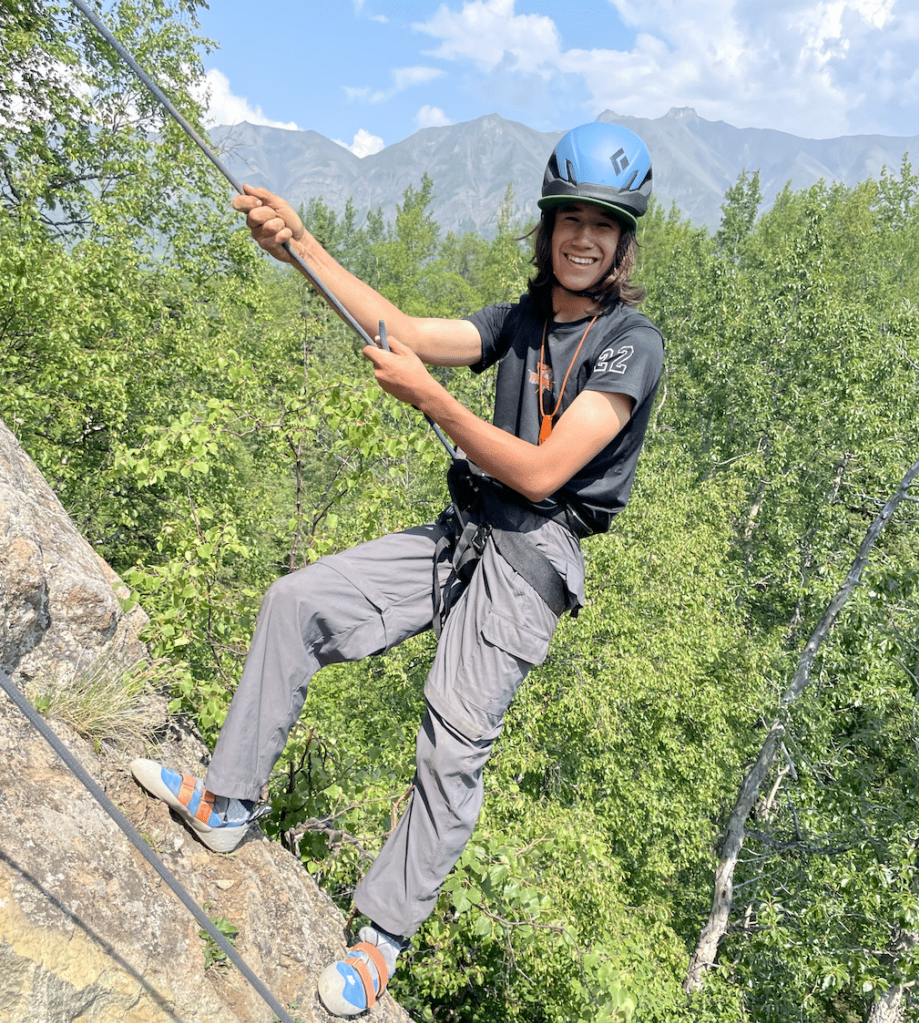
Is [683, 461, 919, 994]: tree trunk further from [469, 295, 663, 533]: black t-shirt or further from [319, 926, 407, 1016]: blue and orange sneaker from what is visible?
[319, 926, 407, 1016]: blue and orange sneaker

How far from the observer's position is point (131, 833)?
6.35ft

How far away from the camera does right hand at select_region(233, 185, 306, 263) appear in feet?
8.54

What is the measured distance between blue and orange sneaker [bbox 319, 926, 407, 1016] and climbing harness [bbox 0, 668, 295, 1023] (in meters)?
0.17

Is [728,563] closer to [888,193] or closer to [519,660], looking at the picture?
[519,660]

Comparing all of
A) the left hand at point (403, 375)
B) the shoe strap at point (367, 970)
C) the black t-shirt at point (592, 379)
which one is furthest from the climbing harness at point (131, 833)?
the black t-shirt at point (592, 379)

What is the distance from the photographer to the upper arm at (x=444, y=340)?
288 centimetres

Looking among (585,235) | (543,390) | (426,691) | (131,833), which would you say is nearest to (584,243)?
(585,235)

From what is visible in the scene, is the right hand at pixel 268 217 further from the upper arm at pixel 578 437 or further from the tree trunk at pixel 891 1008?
the tree trunk at pixel 891 1008

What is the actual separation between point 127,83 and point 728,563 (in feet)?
51.7

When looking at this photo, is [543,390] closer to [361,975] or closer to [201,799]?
[201,799]

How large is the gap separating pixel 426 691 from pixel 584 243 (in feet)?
5.44

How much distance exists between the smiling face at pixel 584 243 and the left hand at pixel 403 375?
69 cm

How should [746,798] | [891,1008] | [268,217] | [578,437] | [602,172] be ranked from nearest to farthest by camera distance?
[578,437] < [602,172] < [268,217] < [891,1008] < [746,798]

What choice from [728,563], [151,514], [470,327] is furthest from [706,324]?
[470,327]
